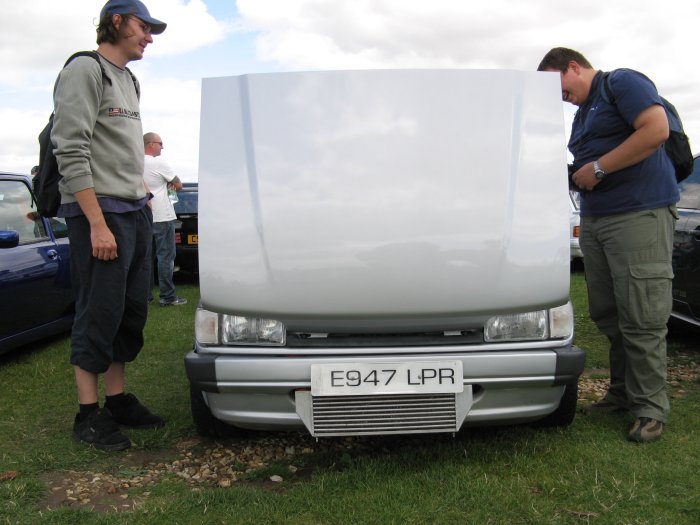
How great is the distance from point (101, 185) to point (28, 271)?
1.92 metres

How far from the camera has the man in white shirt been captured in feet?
23.7

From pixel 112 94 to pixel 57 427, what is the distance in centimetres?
175

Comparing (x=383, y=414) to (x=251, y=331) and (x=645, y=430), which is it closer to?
(x=251, y=331)

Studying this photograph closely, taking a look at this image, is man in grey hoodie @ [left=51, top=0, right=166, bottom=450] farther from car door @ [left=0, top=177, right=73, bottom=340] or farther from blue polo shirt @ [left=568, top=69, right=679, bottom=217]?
blue polo shirt @ [left=568, top=69, right=679, bottom=217]

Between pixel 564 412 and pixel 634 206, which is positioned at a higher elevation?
pixel 634 206

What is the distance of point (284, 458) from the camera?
2955mm

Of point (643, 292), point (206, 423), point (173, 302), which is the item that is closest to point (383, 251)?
point (206, 423)

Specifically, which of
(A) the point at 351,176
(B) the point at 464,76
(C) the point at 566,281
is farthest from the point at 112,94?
(C) the point at 566,281

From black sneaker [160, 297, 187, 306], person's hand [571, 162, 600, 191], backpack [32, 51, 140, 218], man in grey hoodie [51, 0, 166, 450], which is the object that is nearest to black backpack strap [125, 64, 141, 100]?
man in grey hoodie [51, 0, 166, 450]

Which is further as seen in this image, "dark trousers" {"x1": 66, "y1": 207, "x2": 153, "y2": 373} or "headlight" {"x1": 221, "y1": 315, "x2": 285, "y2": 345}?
"dark trousers" {"x1": 66, "y1": 207, "x2": 153, "y2": 373}

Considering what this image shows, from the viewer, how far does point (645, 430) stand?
2988 millimetres

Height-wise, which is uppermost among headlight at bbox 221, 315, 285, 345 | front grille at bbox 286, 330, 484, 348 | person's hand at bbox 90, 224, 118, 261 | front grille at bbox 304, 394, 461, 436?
person's hand at bbox 90, 224, 118, 261

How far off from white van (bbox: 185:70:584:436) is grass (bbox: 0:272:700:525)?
0.80ft

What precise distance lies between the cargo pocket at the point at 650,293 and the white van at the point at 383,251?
592mm
